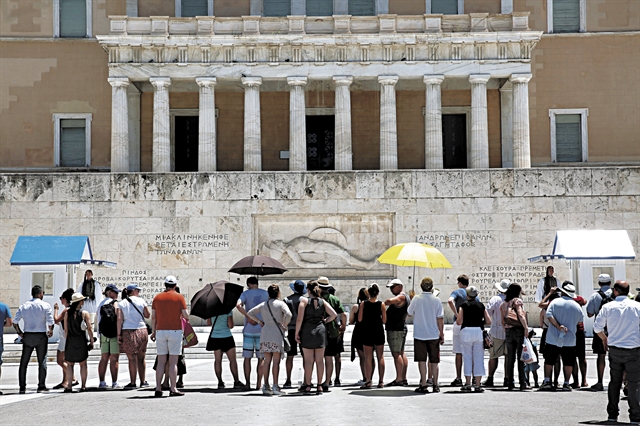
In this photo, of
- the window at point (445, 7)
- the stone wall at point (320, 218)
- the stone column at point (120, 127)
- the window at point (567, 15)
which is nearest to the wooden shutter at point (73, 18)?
the stone column at point (120, 127)

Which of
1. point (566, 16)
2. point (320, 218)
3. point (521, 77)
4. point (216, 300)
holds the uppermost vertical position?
point (566, 16)

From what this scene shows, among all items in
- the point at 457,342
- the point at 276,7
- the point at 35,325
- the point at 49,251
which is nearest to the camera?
the point at 457,342

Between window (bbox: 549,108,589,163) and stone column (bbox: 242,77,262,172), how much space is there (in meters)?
12.9

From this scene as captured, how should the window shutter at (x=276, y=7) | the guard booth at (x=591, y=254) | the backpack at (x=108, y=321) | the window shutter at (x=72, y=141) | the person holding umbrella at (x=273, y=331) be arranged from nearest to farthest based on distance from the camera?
the person holding umbrella at (x=273, y=331) < the backpack at (x=108, y=321) < the guard booth at (x=591, y=254) < the window shutter at (x=276, y=7) < the window shutter at (x=72, y=141)

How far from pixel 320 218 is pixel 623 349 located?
1861 centimetres

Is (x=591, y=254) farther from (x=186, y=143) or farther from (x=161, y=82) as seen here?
(x=186, y=143)

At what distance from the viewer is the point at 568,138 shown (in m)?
41.7

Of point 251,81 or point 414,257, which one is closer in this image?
point 414,257

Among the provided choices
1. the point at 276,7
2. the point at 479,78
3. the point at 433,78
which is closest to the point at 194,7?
the point at 276,7

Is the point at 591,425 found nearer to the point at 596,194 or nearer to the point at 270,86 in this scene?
the point at 596,194

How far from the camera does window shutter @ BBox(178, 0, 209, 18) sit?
4091cm

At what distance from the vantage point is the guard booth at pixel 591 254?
2458 centimetres

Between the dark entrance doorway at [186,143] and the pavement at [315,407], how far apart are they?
78.5 feet

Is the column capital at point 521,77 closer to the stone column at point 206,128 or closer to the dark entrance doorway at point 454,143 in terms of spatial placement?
the dark entrance doorway at point 454,143
